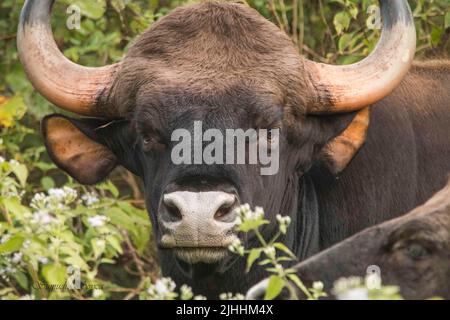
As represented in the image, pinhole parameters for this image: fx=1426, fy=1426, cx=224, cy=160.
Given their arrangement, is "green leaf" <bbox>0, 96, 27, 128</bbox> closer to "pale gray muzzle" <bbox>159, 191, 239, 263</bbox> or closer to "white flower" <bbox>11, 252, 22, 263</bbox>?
"white flower" <bbox>11, 252, 22, 263</bbox>

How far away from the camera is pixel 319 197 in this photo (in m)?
8.95

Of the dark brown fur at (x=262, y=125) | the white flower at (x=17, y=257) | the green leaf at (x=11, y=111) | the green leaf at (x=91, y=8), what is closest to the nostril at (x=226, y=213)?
the dark brown fur at (x=262, y=125)

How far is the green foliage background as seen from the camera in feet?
34.5

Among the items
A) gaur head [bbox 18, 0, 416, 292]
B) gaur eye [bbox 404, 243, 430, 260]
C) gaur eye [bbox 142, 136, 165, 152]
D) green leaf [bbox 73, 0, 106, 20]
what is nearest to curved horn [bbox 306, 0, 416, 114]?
gaur head [bbox 18, 0, 416, 292]

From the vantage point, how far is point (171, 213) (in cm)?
770

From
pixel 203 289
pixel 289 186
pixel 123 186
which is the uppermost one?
pixel 289 186

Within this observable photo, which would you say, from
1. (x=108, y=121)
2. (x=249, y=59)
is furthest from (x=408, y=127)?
(x=108, y=121)

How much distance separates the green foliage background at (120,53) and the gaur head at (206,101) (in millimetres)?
1043

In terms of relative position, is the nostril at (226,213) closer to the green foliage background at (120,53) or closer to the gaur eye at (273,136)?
the gaur eye at (273,136)

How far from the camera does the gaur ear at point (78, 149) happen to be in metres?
8.95
